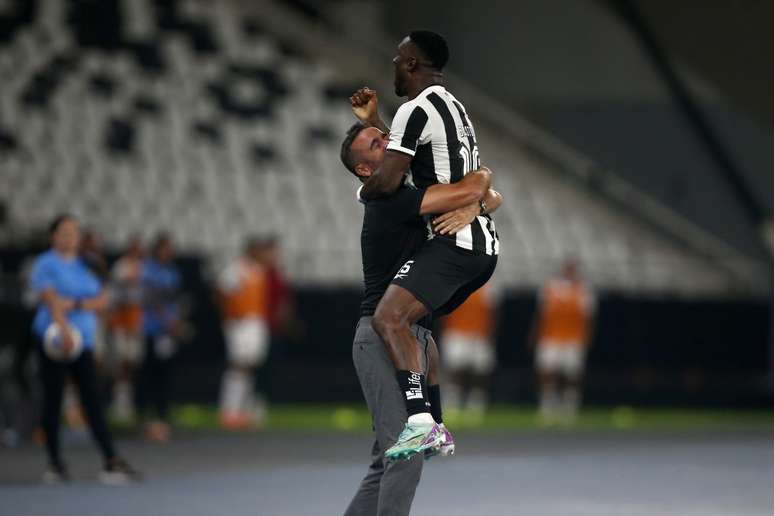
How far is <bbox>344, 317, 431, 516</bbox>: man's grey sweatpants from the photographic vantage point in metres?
7.23

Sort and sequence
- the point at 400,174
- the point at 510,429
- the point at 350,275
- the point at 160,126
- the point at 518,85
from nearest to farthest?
the point at 400,174 → the point at 510,429 → the point at 350,275 → the point at 160,126 → the point at 518,85

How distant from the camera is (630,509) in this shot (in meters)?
11.4

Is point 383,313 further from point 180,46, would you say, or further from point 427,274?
point 180,46

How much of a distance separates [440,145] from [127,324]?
1420 cm

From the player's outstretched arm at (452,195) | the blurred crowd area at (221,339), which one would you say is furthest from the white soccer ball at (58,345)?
the player's outstretched arm at (452,195)

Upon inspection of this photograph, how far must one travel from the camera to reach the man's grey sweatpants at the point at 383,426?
7230mm

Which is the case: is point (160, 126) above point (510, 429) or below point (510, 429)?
above

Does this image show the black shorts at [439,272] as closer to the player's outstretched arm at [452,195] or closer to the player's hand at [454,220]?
the player's hand at [454,220]

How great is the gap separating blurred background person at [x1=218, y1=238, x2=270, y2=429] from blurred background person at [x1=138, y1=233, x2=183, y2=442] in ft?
4.43

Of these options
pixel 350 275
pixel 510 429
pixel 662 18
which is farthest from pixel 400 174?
pixel 662 18

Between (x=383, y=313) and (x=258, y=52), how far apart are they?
23111 millimetres

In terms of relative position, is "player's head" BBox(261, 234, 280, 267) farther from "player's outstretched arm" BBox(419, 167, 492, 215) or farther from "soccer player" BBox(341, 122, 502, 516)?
"player's outstretched arm" BBox(419, 167, 492, 215)

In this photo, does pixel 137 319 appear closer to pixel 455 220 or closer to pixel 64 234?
pixel 64 234

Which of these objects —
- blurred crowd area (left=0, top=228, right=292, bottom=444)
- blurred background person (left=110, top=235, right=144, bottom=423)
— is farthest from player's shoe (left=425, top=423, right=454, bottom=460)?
blurred background person (left=110, top=235, right=144, bottom=423)
